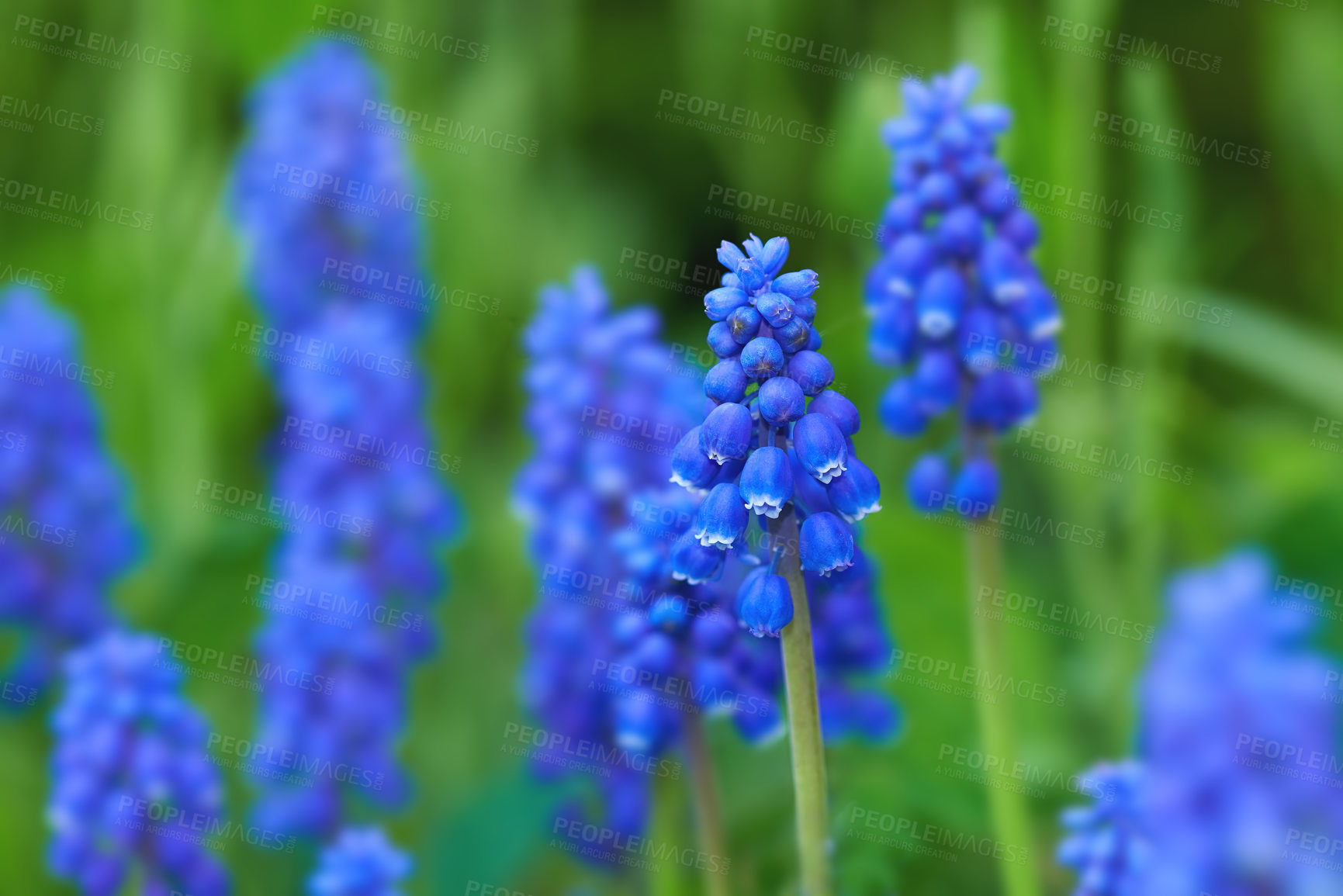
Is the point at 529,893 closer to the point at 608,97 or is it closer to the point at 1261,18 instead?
the point at 608,97

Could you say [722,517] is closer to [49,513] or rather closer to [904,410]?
[904,410]

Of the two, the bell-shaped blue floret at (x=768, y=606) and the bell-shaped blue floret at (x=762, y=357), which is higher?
the bell-shaped blue floret at (x=762, y=357)

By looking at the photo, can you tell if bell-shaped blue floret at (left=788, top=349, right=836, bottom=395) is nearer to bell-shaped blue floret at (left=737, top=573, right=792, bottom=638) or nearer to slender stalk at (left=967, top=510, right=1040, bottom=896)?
bell-shaped blue floret at (left=737, top=573, right=792, bottom=638)

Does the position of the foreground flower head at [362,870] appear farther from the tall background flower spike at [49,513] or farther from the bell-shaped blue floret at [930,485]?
the tall background flower spike at [49,513]

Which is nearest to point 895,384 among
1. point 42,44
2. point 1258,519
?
point 1258,519

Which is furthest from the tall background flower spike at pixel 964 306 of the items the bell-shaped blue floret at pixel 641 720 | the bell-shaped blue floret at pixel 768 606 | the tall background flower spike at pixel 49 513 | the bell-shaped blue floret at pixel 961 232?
the tall background flower spike at pixel 49 513

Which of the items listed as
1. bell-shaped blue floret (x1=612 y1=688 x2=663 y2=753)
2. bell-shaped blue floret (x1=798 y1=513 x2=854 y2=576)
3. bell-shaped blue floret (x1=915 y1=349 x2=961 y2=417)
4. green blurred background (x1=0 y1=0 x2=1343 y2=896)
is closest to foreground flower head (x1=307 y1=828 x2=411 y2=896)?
bell-shaped blue floret (x1=612 y1=688 x2=663 y2=753)
